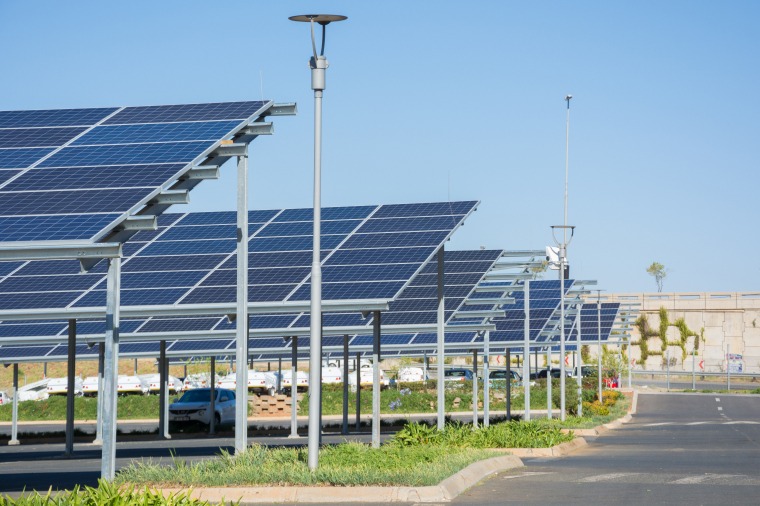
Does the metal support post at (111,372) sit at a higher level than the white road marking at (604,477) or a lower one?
higher

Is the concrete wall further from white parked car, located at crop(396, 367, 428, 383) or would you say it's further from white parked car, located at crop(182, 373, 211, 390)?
white parked car, located at crop(182, 373, 211, 390)

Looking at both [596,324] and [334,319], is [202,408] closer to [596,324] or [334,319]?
[334,319]

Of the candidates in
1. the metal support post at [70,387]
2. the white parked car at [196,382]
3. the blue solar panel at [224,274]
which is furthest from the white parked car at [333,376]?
the metal support post at [70,387]

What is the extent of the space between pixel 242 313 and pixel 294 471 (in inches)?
124

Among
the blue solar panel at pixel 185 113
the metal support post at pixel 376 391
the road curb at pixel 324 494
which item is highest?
the blue solar panel at pixel 185 113

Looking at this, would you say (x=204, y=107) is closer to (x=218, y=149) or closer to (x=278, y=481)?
(x=218, y=149)

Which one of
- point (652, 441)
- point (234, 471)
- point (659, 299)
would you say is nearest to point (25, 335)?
point (234, 471)

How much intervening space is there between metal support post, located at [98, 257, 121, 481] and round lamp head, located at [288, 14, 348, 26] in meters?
4.96

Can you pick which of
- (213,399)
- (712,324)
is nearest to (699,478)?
(213,399)

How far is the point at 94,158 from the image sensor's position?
64.4 feet

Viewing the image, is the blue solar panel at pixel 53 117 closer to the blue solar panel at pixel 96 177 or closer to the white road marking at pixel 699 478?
the blue solar panel at pixel 96 177

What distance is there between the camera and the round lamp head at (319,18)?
736 inches

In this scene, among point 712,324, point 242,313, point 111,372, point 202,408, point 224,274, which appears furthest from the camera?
point 712,324

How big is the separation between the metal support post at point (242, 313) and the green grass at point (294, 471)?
583 millimetres
